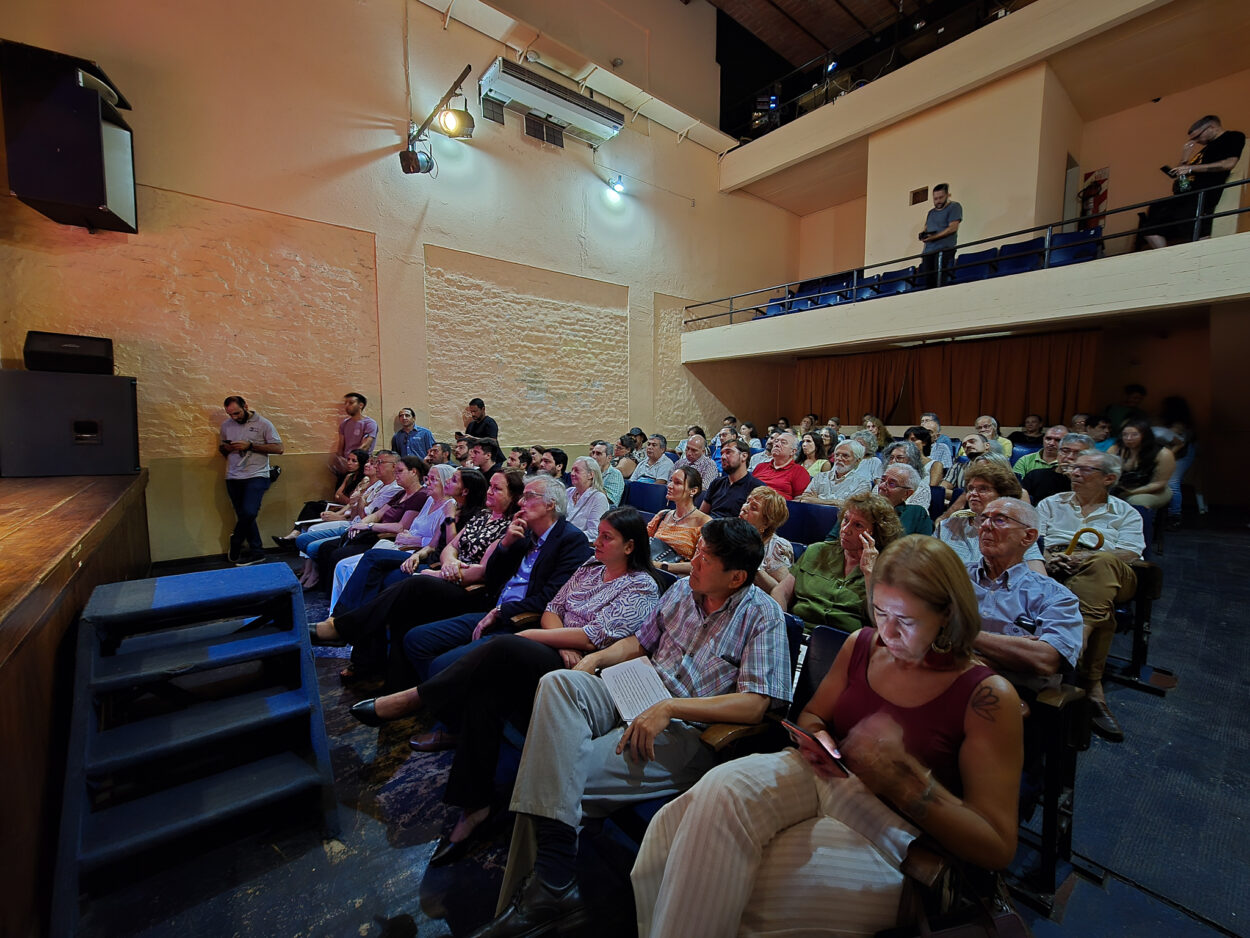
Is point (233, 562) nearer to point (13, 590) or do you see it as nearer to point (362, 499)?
point (362, 499)

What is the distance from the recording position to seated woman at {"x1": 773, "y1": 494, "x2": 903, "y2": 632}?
1.95 m

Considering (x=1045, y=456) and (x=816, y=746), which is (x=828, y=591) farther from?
(x=1045, y=456)

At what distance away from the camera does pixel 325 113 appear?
560 cm

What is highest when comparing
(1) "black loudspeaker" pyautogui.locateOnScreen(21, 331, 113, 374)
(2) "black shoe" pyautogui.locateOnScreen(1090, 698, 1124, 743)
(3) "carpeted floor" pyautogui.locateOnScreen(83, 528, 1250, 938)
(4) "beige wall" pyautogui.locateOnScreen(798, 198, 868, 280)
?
(4) "beige wall" pyautogui.locateOnScreen(798, 198, 868, 280)

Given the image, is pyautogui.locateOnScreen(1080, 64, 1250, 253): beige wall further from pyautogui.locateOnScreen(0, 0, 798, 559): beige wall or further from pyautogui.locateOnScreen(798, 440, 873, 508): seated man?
pyautogui.locateOnScreen(0, 0, 798, 559): beige wall

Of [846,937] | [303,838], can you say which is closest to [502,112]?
[303,838]

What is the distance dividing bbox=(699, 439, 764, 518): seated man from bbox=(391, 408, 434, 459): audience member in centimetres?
352

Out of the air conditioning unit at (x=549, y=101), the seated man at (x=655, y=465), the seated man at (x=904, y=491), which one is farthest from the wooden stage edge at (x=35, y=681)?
the air conditioning unit at (x=549, y=101)

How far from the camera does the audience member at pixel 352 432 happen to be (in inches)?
222

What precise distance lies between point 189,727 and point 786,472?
12.5 ft

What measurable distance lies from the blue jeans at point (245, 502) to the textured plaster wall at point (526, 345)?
2.09m

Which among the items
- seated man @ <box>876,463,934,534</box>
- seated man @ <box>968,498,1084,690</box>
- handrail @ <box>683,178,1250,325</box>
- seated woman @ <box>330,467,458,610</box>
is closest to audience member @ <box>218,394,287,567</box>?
seated woman @ <box>330,467,458,610</box>

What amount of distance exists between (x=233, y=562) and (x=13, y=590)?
14.5 feet

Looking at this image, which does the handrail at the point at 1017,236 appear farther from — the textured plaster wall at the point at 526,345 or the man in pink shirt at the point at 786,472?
the man in pink shirt at the point at 786,472
